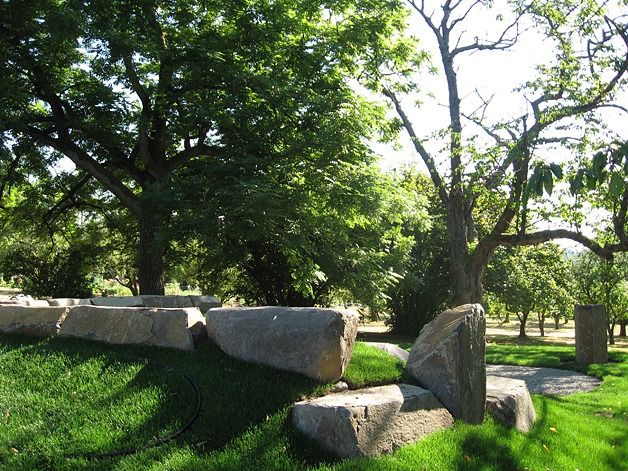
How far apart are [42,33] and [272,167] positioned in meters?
6.23

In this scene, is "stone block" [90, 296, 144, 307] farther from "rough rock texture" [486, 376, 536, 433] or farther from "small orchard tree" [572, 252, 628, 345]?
"small orchard tree" [572, 252, 628, 345]

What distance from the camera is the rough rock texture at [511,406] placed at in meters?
5.52

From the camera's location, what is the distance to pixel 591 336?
1205 centimetres

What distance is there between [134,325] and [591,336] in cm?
1040

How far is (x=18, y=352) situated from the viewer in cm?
578

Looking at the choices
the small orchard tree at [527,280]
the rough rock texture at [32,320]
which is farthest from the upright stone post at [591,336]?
the rough rock texture at [32,320]

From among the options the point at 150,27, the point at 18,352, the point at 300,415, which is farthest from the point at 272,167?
the point at 300,415

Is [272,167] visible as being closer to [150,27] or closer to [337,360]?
[150,27]

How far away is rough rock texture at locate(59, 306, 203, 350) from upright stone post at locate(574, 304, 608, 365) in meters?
9.72

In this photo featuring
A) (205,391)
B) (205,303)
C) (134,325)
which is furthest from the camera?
(205,303)

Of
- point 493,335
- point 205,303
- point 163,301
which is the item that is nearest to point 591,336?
point 205,303

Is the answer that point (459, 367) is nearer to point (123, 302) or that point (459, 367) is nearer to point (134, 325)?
point (134, 325)

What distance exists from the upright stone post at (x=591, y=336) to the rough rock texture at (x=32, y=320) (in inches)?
432

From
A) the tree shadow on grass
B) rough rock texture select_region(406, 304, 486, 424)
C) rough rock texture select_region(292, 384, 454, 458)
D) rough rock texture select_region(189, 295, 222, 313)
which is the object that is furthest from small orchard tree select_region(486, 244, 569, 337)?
the tree shadow on grass
